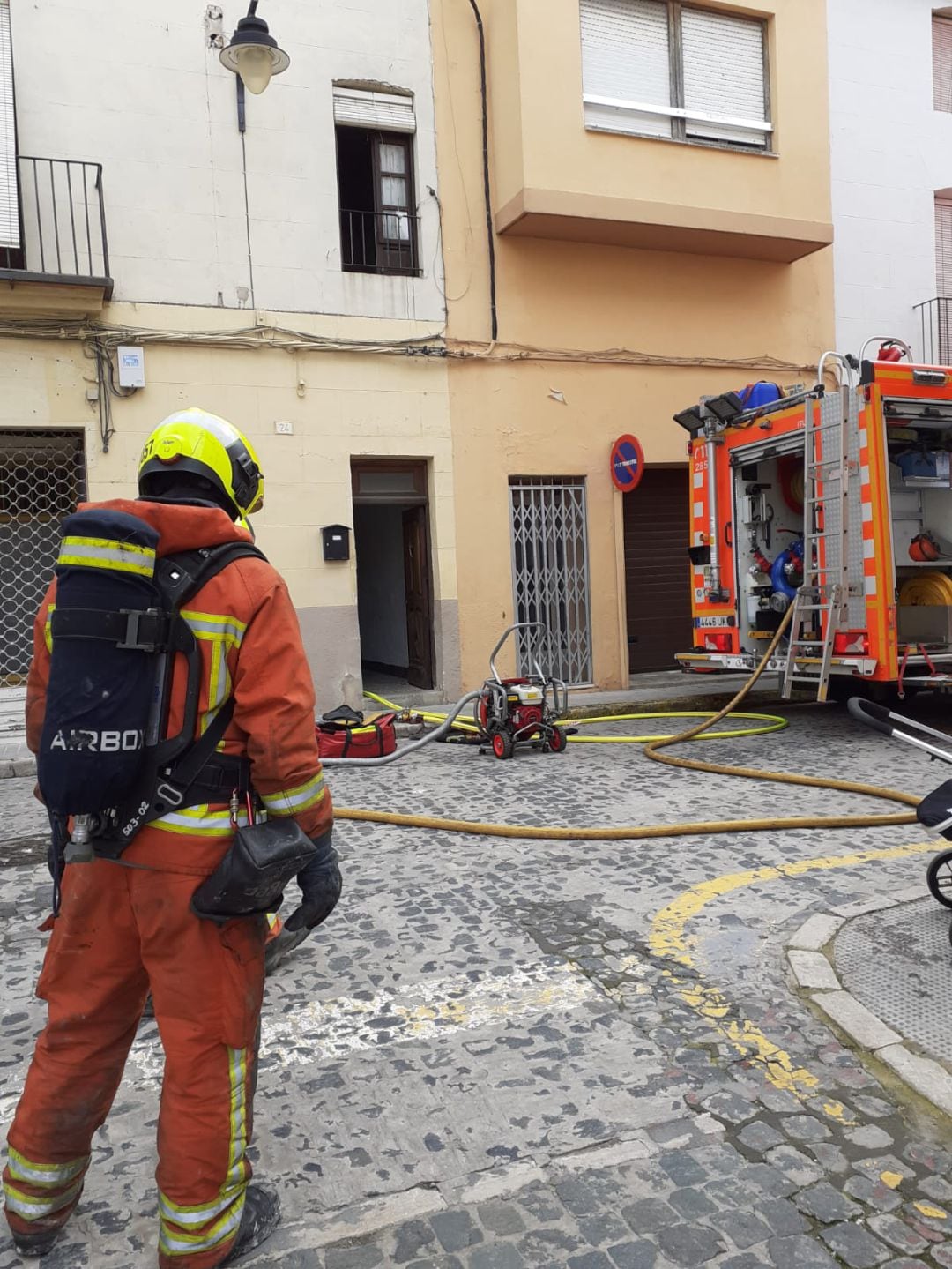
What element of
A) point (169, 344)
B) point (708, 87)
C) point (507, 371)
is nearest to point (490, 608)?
point (507, 371)

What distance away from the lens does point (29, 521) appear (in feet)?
32.0

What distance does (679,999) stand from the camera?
11.2 feet

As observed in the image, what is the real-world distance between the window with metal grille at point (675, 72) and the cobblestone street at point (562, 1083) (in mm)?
9076

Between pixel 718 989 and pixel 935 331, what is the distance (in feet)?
Answer: 40.6

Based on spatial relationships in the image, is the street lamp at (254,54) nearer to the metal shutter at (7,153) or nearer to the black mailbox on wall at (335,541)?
the metal shutter at (7,153)

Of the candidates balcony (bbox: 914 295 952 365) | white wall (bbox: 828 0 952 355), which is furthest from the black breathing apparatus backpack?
balcony (bbox: 914 295 952 365)

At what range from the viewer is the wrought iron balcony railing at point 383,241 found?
1084cm

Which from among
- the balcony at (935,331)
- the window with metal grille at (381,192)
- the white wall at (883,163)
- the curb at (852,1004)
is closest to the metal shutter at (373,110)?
the window with metal grille at (381,192)

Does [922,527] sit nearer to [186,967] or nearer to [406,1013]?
[406,1013]

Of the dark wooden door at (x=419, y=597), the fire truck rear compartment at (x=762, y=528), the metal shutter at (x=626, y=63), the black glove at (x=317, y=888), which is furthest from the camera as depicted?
the dark wooden door at (x=419, y=597)

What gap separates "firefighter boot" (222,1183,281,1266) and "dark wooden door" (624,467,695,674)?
1065 centimetres

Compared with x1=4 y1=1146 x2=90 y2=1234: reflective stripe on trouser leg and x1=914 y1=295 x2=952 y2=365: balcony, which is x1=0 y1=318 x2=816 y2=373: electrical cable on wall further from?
x1=4 y1=1146 x2=90 y2=1234: reflective stripe on trouser leg

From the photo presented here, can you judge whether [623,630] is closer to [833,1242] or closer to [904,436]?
[904,436]

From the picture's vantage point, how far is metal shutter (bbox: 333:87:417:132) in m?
10.5
